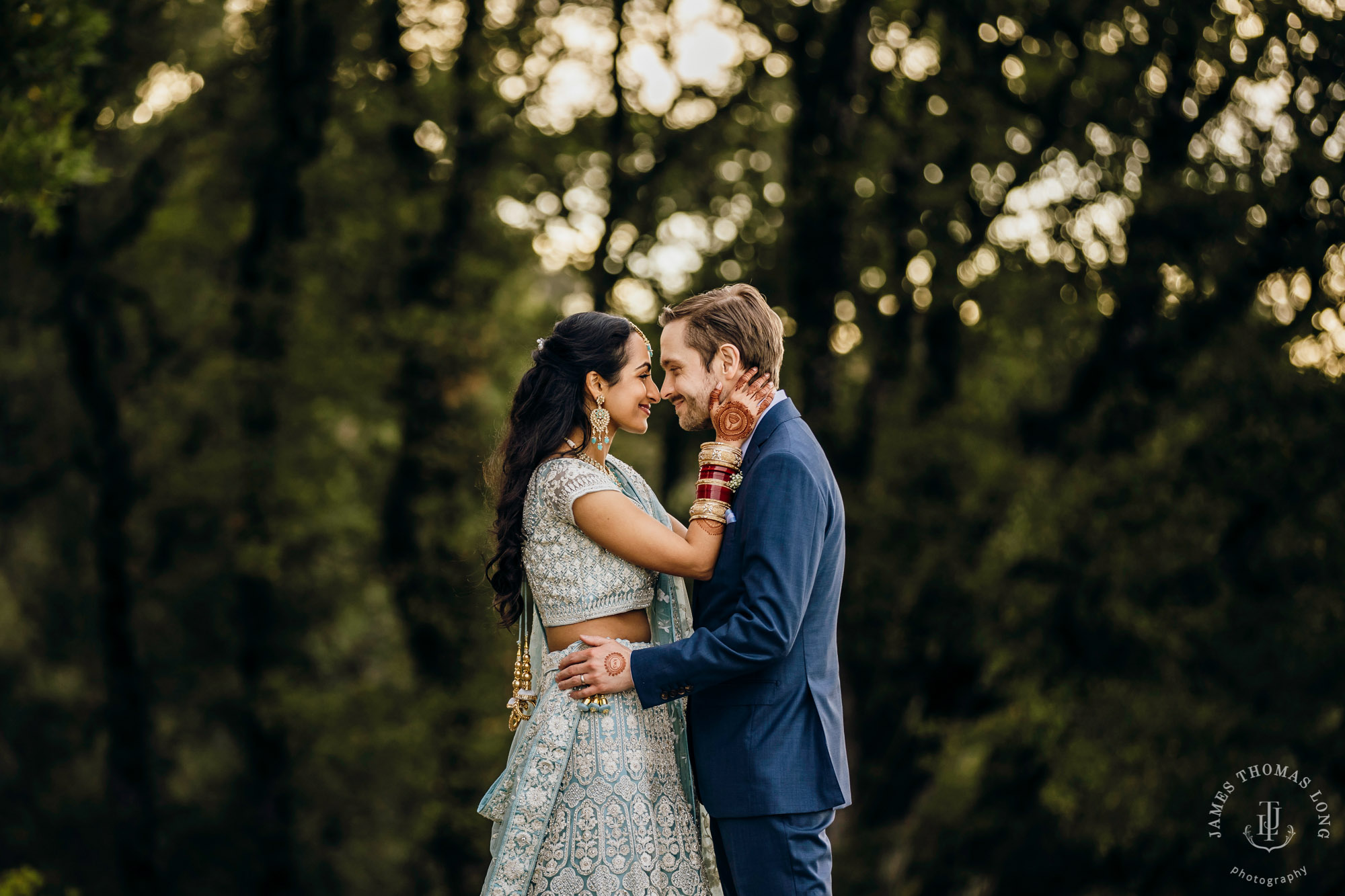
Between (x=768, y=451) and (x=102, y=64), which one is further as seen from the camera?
(x=102, y=64)

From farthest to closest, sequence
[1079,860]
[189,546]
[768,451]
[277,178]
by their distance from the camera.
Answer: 1. [189,546]
2. [277,178]
3. [1079,860]
4. [768,451]

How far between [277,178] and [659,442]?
475cm

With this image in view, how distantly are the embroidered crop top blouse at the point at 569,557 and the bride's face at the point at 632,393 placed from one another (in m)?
0.20

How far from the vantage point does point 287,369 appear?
11664 mm

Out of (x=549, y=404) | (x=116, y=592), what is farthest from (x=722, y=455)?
(x=116, y=592)

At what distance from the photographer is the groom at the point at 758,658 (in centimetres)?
300

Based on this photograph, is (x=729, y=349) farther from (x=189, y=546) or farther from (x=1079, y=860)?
(x=189, y=546)

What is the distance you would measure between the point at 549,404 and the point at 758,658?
942 millimetres

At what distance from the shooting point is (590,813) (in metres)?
3.10

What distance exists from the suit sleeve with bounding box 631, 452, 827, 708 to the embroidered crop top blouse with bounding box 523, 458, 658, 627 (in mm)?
221

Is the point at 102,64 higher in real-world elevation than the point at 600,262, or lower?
higher

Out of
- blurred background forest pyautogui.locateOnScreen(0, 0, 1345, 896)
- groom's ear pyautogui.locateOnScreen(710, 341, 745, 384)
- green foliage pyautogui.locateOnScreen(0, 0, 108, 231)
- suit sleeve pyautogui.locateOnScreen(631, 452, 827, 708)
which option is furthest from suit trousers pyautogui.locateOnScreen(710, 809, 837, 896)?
blurred background forest pyautogui.locateOnScreen(0, 0, 1345, 896)

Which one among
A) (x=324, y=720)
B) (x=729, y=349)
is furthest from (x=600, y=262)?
(x=729, y=349)

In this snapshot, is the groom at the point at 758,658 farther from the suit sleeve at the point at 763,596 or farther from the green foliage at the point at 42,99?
the green foliage at the point at 42,99
